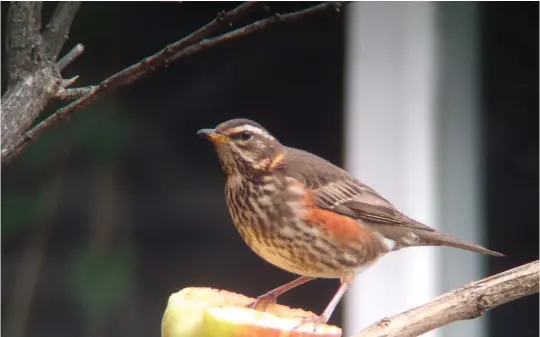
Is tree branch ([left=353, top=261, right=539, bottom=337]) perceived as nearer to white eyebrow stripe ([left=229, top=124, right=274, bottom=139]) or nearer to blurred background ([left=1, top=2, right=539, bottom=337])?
white eyebrow stripe ([left=229, top=124, right=274, bottom=139])

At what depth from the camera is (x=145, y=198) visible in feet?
14.0

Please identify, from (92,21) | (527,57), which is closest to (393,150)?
(527,57)

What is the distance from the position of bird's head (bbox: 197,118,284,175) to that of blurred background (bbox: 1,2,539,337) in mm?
2015

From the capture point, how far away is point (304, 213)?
213cm

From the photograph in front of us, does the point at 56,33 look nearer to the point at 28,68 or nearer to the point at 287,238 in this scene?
the point at 28,68

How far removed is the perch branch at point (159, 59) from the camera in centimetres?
132

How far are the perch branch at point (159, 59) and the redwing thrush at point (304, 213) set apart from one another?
1.82 feet

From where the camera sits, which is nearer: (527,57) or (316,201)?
(316,201)

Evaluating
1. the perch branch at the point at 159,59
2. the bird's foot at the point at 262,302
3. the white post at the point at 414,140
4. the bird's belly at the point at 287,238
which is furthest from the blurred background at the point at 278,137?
the perch branch at the point at 159,59

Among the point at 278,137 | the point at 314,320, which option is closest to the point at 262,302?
the point at 314,320

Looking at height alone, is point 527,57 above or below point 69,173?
above

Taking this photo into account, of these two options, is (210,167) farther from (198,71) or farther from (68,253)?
(68,253)

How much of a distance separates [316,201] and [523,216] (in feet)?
6.84

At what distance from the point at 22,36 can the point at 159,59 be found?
286 mm
